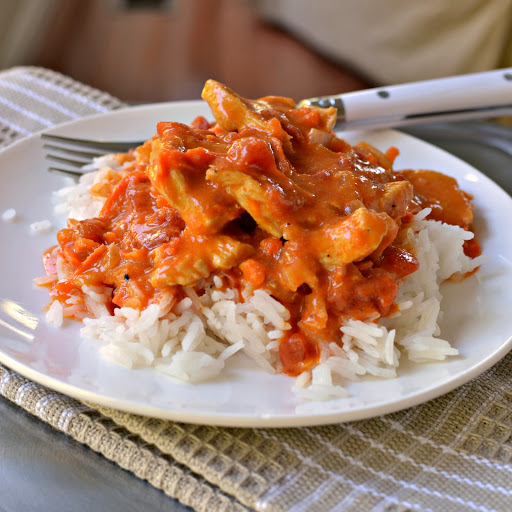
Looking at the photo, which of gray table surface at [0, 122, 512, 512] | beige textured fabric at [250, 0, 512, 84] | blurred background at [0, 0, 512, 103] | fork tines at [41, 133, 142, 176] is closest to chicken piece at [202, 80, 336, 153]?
fork tines at [41, 133, 142, 176]

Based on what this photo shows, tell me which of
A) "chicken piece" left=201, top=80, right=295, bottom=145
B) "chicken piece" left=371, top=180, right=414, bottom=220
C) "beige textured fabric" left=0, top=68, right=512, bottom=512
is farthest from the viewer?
"chicken piece" left=201, top=80, right=295, bottom=145

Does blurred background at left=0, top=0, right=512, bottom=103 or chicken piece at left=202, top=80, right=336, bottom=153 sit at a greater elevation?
chicken piece at left=202, top=80, right=336, bottom=153

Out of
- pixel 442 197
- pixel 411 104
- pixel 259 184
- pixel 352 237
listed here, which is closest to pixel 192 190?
pixel 259 184

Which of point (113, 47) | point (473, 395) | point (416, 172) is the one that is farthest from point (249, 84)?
point (473, 395)

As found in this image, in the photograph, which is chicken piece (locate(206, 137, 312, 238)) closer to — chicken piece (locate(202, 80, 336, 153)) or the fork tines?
chicken piece (locate(202, 80, 336, 153))

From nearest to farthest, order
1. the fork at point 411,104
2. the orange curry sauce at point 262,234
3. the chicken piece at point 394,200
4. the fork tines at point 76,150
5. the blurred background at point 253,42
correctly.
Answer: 1. the orange curry sauce at point 262,234
2. the chicken piece at point 394,200
3. the fork tines at point 76,150
4. the fork at point 411,104
5. the blurred background at point 253,42

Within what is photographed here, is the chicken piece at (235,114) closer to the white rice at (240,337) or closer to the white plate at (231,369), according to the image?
the white rice at (240,337)

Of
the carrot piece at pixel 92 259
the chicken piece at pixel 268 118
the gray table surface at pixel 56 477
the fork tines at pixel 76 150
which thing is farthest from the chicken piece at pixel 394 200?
the fork tines at pixel 76 150
